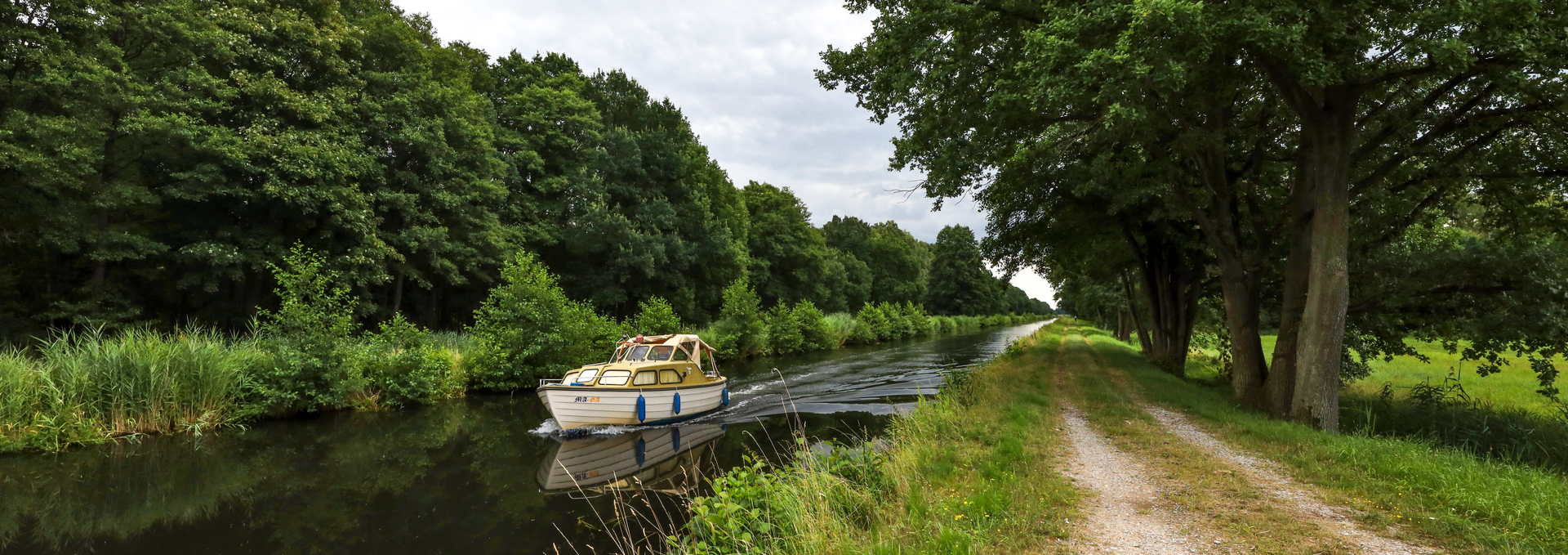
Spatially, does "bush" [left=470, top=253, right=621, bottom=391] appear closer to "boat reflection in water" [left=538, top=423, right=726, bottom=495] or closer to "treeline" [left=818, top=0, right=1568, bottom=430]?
"boat reflection in water" [left=538, top=423, right=726, bottom=495]

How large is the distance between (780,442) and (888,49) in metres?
8.98

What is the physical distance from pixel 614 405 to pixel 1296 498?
12.9m

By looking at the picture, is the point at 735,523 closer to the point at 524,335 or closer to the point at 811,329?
the point at 524,335

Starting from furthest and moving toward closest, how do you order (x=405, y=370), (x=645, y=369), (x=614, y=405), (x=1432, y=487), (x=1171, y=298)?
(x=1171, y=298)
(x=405, y=370)
(x=645, y=369)
(x=614, y=405)
(x=1432, y=487)

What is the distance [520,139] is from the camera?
36.4 meters

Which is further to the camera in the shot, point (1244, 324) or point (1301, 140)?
point (1244, 324)

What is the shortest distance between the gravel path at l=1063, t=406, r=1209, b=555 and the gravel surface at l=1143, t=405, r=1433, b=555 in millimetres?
1154

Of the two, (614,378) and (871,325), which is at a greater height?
(871,325)

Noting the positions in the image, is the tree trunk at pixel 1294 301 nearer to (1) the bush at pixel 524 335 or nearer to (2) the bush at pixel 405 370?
(1) the bush at pixel 524 335

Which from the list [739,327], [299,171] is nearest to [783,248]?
[739,327]

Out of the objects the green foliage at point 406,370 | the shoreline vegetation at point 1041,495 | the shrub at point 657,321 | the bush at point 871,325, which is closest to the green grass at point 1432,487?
the shoreline vegetation at point 1041,495

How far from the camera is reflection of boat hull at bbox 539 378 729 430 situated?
14.5 metres

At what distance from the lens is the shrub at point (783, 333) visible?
3803cm

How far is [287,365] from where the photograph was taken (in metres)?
15.7
